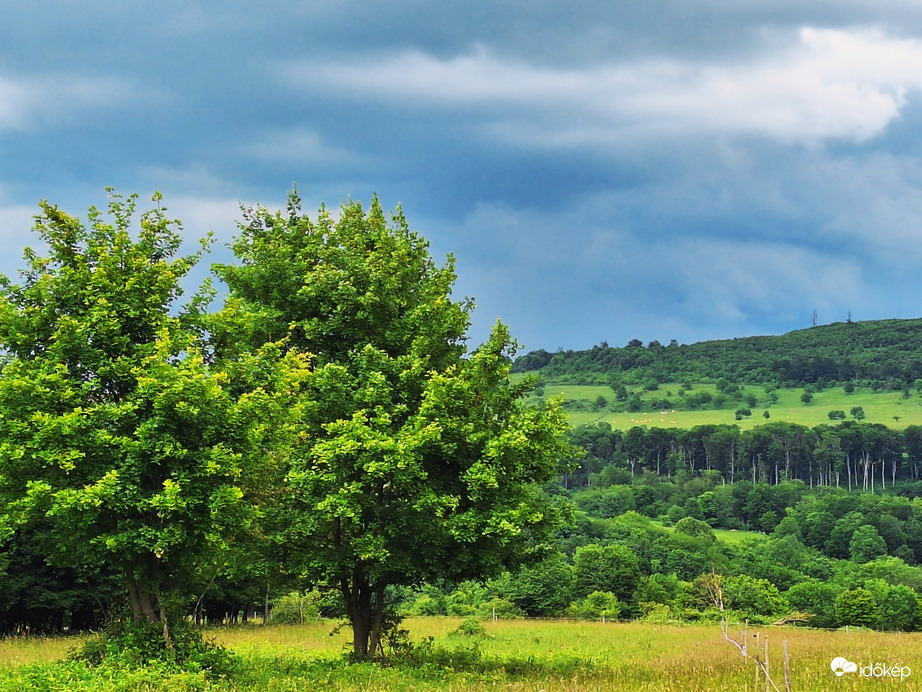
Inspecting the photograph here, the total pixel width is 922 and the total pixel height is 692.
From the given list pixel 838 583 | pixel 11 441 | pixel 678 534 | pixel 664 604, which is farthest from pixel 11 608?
pixel 678 534

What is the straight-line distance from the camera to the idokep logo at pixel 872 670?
76.9ft

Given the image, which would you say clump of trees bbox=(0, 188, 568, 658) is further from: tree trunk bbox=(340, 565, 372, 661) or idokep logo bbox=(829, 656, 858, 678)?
idokep logo bbox=(829, 656, 858, 678)

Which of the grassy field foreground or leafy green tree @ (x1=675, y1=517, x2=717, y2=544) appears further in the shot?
leafy green tree @ (x1=675, y1=517, x2=717, y2=544)

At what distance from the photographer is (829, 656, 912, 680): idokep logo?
23.4 m

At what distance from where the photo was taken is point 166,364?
864 inches

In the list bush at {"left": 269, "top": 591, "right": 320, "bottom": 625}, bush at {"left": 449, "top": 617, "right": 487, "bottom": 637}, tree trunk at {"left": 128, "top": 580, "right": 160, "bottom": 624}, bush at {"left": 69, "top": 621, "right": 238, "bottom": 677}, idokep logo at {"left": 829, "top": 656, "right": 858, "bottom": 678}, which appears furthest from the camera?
bush at {"left": 269, "top": 591, "right": 320, "bottom": 625}

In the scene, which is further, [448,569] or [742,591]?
[742,591]

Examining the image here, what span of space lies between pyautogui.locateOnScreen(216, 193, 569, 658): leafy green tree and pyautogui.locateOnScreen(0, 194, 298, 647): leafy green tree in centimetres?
219

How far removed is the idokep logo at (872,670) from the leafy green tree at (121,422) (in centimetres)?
1662

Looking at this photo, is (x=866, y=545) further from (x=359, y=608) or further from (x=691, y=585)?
(x=359, y=608)

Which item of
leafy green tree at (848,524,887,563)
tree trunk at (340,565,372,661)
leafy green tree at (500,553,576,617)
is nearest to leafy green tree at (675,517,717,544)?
leafy green tree at (848,524,887,563)

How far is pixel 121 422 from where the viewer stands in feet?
71.4

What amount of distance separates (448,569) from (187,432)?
8.86 metres

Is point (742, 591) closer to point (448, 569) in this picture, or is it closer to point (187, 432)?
point (448, 569)
